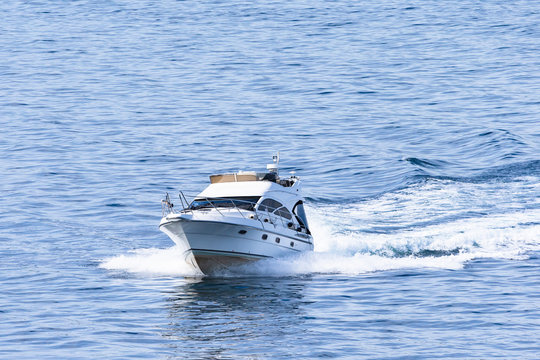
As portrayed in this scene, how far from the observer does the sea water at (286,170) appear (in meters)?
26.2

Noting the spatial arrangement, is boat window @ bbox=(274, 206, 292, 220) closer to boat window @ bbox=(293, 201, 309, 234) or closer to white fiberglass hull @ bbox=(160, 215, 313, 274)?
boat window @ bbox=(293, 201, 309, 234)

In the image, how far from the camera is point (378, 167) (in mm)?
51906

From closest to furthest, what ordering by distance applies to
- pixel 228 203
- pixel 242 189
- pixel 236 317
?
pixel 236 317
pixel 228 203
pixel 242 189

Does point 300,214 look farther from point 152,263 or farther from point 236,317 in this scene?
point 236,317

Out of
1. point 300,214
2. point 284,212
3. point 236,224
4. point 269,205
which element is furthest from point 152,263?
point 300,214

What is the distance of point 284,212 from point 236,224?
3.86 metres

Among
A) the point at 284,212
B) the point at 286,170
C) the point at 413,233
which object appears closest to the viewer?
the point at 284,212

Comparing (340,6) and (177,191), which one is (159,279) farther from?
(340,6)

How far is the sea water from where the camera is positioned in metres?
26.2

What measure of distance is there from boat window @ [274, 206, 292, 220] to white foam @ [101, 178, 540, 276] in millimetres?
1624

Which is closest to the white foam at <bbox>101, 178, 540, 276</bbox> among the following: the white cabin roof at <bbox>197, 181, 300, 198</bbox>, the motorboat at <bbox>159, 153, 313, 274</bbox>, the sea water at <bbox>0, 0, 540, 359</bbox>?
the sea water at <bbox>0, 0, 540, 359</bbox>

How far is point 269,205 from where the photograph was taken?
34.5m

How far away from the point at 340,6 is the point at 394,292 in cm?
8726

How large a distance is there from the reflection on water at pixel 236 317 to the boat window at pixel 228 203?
2.77 m
